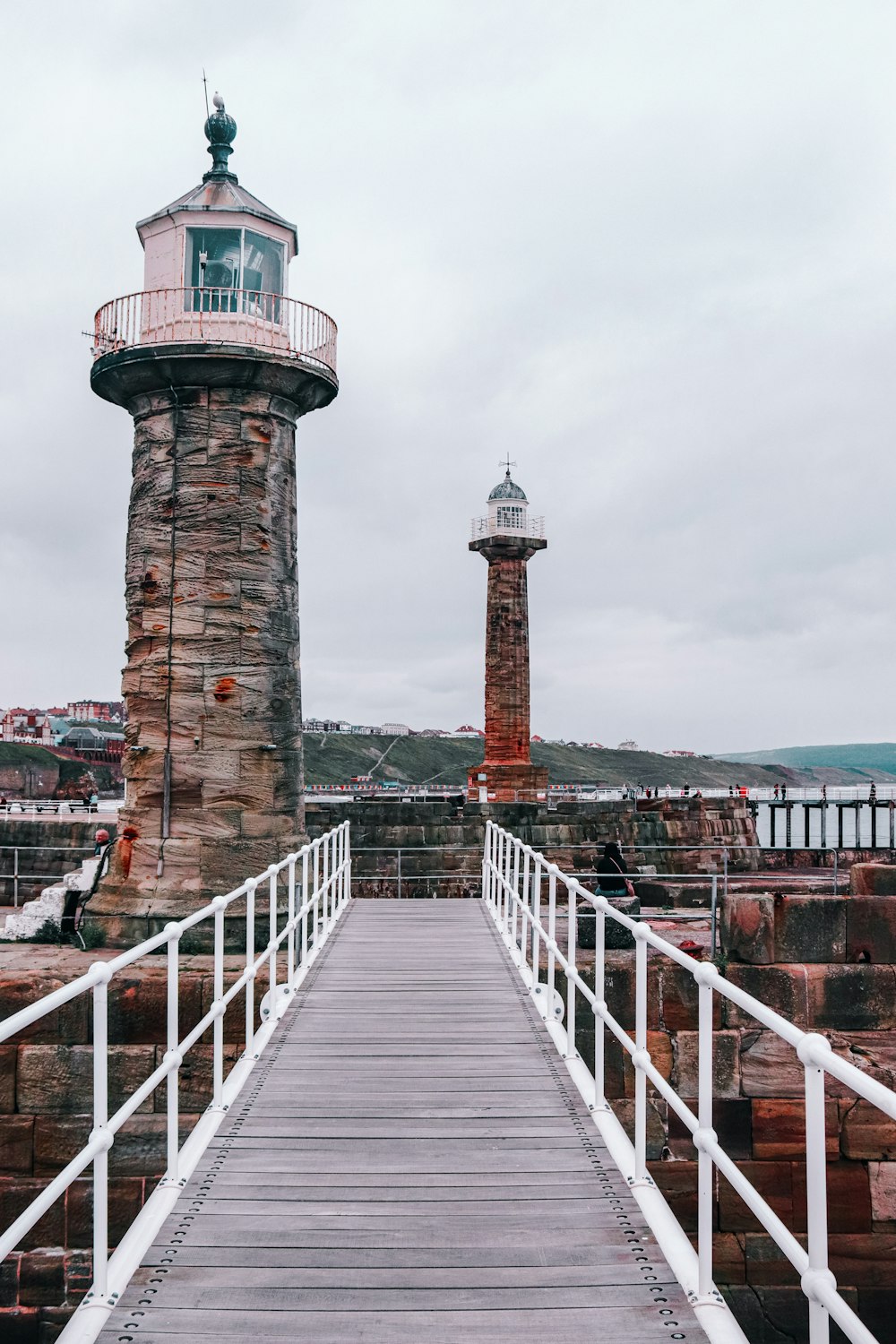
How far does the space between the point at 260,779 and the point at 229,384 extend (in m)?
4.56

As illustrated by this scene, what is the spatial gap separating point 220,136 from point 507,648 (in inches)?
677

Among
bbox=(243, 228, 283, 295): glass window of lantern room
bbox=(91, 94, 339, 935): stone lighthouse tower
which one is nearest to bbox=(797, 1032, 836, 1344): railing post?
bbox=(91, 94, 339, 935): stone lighthouse tower

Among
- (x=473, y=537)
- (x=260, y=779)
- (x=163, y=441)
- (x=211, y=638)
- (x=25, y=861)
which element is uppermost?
(x=473, y=537)

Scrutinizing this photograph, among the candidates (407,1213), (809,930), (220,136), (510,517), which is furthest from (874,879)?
(510,517)

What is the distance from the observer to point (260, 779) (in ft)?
42.5

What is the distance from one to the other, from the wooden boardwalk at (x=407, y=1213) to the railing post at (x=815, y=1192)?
85 cm

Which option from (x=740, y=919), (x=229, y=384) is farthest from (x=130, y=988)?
(x=229, y=384)

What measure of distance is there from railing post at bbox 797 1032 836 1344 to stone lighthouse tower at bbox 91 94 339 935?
1054 centimetres

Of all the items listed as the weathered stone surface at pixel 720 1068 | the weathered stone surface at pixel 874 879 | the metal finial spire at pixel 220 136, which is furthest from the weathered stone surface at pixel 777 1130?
the metal finial spire at pixel 220 136

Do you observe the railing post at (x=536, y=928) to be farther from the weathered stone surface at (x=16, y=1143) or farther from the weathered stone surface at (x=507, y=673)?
the weathered stone surface at (x=507, y=673)

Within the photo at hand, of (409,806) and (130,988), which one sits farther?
(409,806)

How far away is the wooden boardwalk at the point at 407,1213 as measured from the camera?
10.9ft

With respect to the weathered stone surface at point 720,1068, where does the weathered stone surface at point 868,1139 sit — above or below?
below

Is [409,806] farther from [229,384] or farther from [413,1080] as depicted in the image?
[413,1080]
